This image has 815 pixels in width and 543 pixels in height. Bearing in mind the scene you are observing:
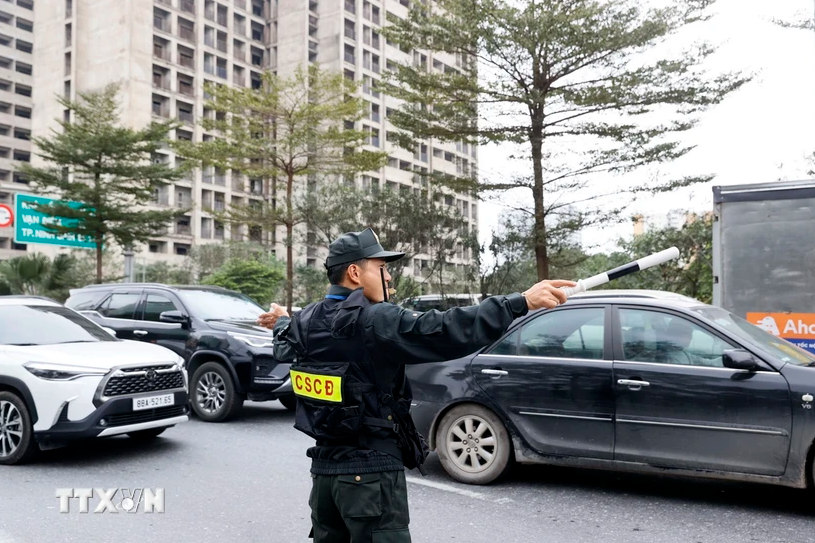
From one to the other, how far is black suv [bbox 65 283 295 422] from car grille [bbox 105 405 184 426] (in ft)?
5.30

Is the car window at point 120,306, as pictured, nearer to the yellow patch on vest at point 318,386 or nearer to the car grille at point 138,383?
the car grille at point 138,383

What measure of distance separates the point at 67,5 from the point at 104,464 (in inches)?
2956

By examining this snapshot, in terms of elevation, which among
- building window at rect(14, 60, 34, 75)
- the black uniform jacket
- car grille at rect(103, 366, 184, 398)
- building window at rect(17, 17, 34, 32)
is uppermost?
building window at rect(17, 17, 34, 32)

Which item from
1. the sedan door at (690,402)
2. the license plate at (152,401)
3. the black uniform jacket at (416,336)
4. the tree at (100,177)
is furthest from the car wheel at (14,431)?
the tree at (100,177)

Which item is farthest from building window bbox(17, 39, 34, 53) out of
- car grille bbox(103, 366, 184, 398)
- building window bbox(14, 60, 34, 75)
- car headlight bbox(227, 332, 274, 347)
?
car grille bbox(103, 366, 184, 398)

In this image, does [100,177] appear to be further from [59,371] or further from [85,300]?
[59,371]

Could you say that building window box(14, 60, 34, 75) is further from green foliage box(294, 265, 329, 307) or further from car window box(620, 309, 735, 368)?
car window box(620, 309, 735, 368)

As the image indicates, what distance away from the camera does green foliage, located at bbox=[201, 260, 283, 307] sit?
32750mm

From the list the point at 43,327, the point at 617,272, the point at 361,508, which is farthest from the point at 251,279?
the point at 617,272

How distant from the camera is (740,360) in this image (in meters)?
4.79

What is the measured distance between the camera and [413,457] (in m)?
2.76

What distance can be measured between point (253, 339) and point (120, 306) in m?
2.68

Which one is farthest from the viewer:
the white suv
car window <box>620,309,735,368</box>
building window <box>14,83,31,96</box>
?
building window <box>14,83,31,96</box>

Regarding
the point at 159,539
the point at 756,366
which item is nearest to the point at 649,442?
the point at 756,366
